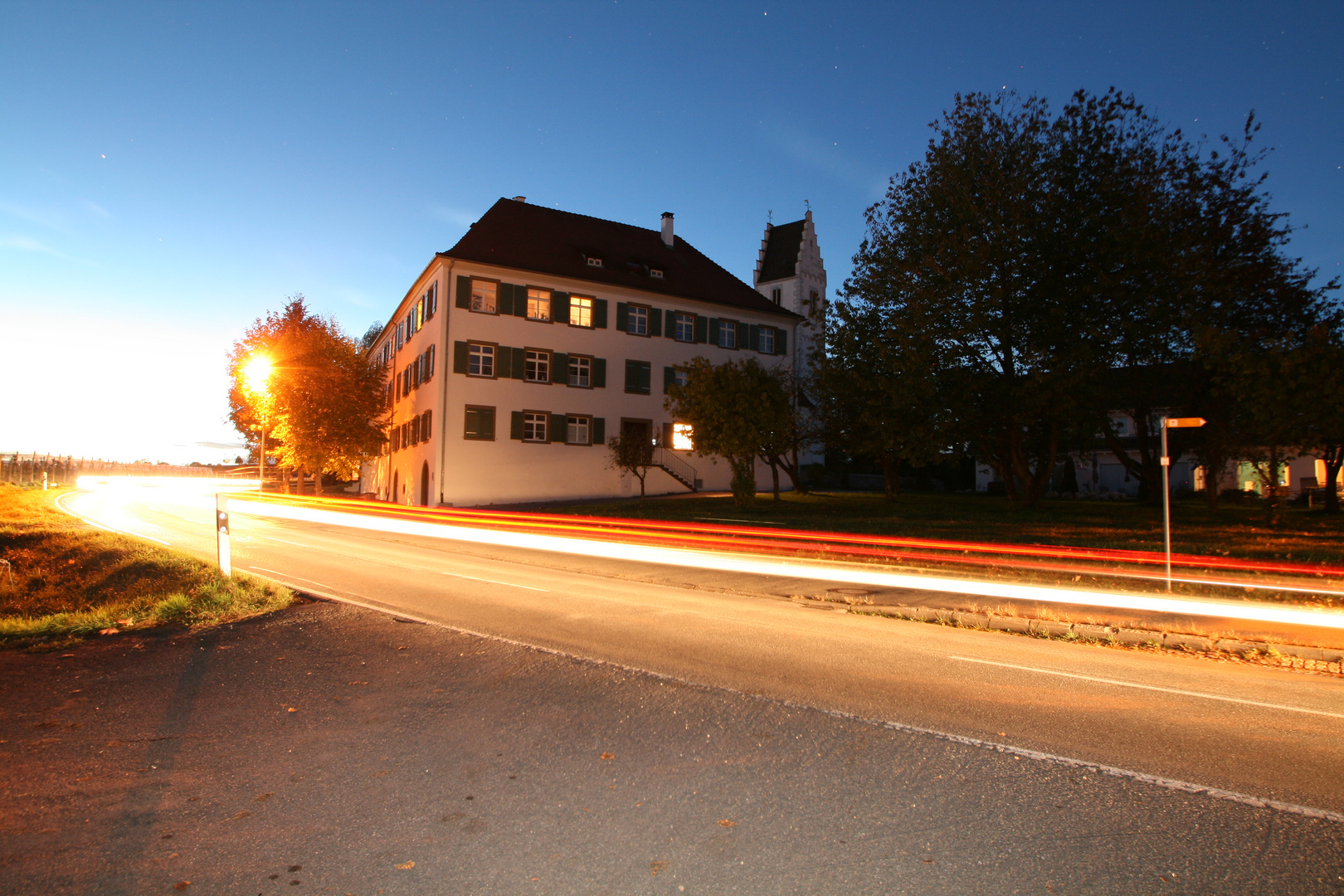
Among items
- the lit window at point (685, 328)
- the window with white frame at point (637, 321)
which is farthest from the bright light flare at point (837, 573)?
the lit window at point (685, 328)

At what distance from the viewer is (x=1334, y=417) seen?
1981cm

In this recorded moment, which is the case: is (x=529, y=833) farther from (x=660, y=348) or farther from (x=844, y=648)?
(x=660, y=348)

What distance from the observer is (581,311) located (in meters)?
40.2

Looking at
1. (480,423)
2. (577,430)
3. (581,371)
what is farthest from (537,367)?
(480,423)

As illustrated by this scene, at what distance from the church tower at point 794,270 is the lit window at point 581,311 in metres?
28.3

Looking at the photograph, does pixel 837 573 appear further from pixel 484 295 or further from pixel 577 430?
pixel 484 295

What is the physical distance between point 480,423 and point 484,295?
5.94 meters

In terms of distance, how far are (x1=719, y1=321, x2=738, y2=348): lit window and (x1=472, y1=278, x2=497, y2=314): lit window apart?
1310cm

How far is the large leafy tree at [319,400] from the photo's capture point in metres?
44.7

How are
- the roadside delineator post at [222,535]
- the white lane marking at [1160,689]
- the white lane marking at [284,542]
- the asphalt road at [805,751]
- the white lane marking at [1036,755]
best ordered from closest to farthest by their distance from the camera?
1. the asphalt road at [805,751]
2. the white lane marking at [1036,755]
3. the white lane marking at [1160,689]
4. the roadside delineator post at [222,535]
5. the white lane marking at [284,542]

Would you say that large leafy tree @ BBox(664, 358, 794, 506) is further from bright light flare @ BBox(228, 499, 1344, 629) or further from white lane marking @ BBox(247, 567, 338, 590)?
white lane marking @ BBox(247, 567, 338, 590)

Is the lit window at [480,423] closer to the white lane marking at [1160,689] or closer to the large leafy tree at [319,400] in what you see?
the large leafy tree at [319,400]

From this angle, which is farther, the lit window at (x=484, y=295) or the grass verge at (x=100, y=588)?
the lit window at (x=484, y=295)

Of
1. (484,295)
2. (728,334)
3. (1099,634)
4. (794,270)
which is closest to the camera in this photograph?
(1099,634)
